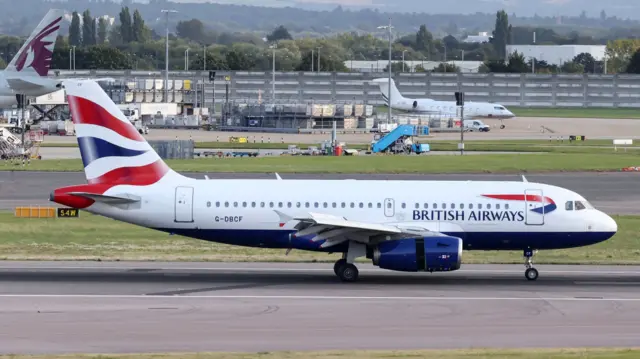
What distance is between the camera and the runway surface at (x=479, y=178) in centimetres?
6094

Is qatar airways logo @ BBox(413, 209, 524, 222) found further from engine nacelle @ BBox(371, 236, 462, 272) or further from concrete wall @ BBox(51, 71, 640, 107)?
concrete wall @ BBox(51, 71, 640, 107)

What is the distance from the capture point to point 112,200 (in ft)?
121

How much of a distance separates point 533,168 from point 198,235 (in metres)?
47.9

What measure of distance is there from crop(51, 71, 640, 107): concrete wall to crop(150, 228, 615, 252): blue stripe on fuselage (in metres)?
148

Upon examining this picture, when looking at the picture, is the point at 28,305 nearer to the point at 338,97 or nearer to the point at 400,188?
the point at 400,188

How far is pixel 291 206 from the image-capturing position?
122 ft

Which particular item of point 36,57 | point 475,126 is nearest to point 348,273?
point 36,57

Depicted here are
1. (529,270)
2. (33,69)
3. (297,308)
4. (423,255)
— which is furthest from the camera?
(33,69)

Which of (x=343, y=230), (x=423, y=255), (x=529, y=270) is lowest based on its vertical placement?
(x=529, y=270)

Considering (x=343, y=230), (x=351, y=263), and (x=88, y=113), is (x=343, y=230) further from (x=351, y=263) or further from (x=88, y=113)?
(x=88, y=113)

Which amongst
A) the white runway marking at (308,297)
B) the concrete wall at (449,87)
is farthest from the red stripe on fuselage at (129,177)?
the concrete wall at (449,87)

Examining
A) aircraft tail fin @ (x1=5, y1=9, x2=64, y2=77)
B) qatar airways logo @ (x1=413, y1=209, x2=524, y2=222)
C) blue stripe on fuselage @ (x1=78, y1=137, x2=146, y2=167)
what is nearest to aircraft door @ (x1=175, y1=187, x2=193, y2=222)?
blue stripe on fuselage @ (x1=78, y1=137, x2=146, y2=167)

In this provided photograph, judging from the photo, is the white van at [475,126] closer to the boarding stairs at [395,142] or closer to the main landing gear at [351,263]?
the boarding stairs at [395,142]

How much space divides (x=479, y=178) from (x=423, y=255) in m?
39.6
